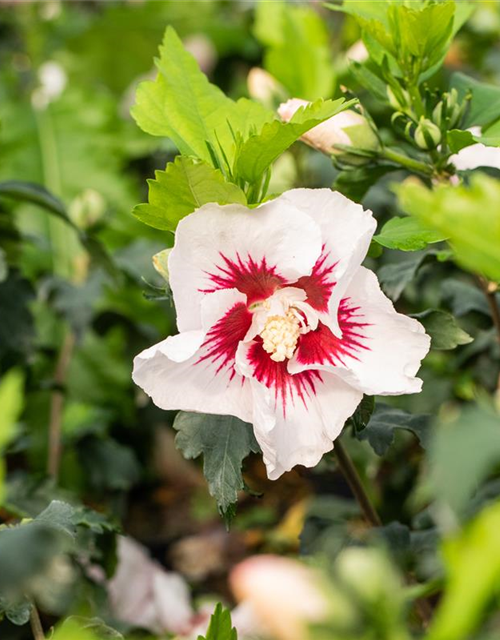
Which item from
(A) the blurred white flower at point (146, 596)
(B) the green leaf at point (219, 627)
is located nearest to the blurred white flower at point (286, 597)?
(B) the green leaf at point (219, 627)

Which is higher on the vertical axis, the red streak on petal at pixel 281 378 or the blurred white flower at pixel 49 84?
the red streak on petal at pixel 281 378

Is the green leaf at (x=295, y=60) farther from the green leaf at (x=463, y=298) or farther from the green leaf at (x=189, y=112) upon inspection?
the green leaf at (x=189, y=112)

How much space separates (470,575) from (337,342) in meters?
0.28

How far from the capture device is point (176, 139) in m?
0.54

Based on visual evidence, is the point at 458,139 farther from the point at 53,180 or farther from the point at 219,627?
the point at 53,180

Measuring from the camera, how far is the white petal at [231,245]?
48 centimetres

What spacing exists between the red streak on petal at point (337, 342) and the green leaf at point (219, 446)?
0.06 m

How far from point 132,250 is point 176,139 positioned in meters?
0.48

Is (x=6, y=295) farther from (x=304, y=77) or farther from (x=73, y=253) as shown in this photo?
(x=73, y=253)

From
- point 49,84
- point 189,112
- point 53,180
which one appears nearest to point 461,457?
point 189,112

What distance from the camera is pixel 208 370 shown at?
51 centimetres

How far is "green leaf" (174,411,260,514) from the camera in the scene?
1.67 ft

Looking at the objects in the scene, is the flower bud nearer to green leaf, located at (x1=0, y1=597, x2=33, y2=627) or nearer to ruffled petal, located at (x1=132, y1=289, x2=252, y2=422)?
ruffled petal, located at (x1=132, y1=289, x2=252, y2=422)

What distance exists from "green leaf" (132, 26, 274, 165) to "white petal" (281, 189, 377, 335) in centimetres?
8
